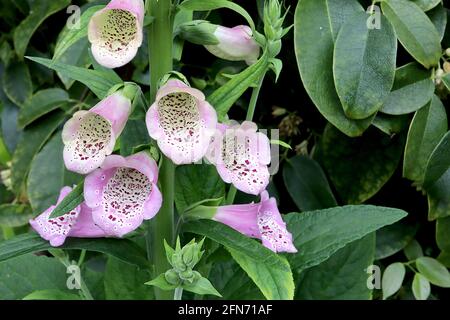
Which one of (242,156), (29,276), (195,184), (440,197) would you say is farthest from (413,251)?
(29,276)

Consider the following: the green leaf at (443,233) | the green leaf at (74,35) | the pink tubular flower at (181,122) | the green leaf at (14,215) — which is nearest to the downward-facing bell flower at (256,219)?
the pink tubular flower at (181,122)

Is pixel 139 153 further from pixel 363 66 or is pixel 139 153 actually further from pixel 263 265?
pixel 363 66

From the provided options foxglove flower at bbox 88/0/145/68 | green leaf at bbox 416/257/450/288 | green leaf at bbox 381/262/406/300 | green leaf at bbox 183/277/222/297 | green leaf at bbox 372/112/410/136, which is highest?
foxglove flower at bbox 88/0/145/68

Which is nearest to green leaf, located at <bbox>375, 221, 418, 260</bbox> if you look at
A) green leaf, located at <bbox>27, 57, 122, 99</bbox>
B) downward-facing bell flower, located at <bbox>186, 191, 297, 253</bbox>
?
downward-facing bell flower, located at <bbox>186, 191, 297, 253</bbox>

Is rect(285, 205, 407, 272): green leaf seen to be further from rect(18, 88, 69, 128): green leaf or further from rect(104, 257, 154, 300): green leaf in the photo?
rect(18, 88, 69, 128): green leaf

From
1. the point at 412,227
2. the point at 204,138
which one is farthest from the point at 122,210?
the point at 412,227

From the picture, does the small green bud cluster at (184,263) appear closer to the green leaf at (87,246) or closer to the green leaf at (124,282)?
the green leaf at (87,246)
